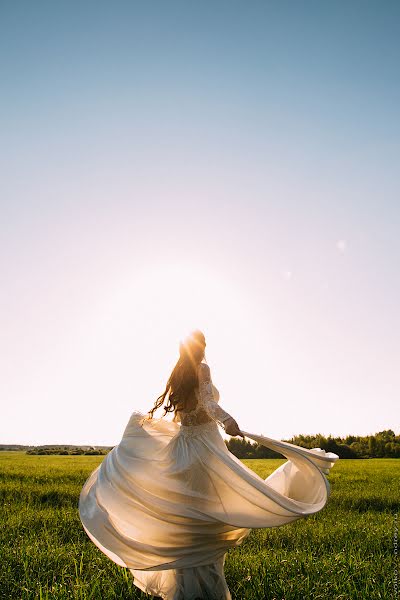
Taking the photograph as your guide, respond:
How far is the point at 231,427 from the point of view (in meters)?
5.90

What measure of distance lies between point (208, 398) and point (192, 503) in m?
1.32

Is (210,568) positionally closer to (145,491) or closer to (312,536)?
(145,491)

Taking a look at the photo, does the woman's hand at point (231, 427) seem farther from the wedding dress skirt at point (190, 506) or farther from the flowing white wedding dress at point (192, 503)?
the wedding dress skirt at point (190, 506)

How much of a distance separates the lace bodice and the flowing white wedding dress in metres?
0.01

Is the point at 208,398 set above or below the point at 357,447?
above

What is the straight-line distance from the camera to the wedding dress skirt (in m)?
5.84

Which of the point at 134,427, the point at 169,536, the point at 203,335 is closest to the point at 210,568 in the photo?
the point at 169,536

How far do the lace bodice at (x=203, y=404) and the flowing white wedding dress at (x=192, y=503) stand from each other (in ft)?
0.04

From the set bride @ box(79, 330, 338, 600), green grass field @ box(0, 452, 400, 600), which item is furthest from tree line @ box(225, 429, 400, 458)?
bride @ box(79, 330, 338, 600)

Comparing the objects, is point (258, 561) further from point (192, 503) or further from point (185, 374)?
point (185, 374)

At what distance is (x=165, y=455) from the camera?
6.49 metres

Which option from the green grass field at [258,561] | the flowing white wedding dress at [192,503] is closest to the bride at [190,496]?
the flowing white wedding dress at [192,503]

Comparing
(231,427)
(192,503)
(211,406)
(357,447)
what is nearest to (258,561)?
(192,503)

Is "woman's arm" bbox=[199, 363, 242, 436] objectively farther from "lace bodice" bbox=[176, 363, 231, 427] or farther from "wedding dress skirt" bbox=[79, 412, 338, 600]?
"wedding dress skirt" bbox=[79, 412, 338, 600]
